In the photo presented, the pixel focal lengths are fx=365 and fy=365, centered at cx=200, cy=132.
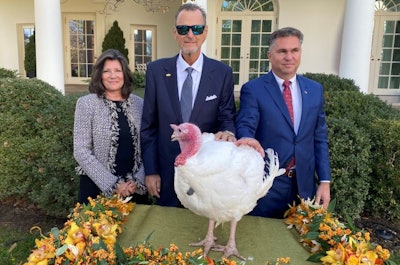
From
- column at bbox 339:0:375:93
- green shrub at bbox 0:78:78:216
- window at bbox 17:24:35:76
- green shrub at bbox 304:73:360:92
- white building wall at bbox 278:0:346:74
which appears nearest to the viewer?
green shrub at bbox 0:78:78:216

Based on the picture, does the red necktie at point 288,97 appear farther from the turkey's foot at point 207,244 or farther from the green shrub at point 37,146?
the green shrub at point 37,146

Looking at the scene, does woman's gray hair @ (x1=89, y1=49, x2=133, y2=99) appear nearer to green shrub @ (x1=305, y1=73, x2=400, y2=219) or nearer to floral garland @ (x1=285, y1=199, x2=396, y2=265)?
floral garland @ (x1=285, y1=199, x2=396, y2=265)

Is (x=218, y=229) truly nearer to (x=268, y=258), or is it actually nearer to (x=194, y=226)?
(x=194, y=226)

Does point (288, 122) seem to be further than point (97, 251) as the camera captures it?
Yes

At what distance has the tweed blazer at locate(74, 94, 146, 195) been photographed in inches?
93.4

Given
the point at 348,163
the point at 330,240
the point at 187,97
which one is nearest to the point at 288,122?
the point at 187,97

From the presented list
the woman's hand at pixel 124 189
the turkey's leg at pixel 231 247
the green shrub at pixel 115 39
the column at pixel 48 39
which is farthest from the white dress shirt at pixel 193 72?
the green shrub at pixel 115 39

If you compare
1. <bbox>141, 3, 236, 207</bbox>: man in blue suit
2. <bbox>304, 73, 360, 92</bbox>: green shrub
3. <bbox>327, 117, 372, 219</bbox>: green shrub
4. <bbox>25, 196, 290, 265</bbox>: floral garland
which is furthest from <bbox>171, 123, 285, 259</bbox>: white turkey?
<bbox>304, 73, 360, 92</bbox>: green shrub

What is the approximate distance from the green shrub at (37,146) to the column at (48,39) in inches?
166

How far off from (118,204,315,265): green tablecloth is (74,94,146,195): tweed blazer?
30 cm

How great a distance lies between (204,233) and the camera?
2.08 metres

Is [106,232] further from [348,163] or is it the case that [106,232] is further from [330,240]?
[348,163]

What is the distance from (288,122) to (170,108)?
760 millimetres

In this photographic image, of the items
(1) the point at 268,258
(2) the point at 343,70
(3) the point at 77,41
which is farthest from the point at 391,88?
(1) the point at 268,258
